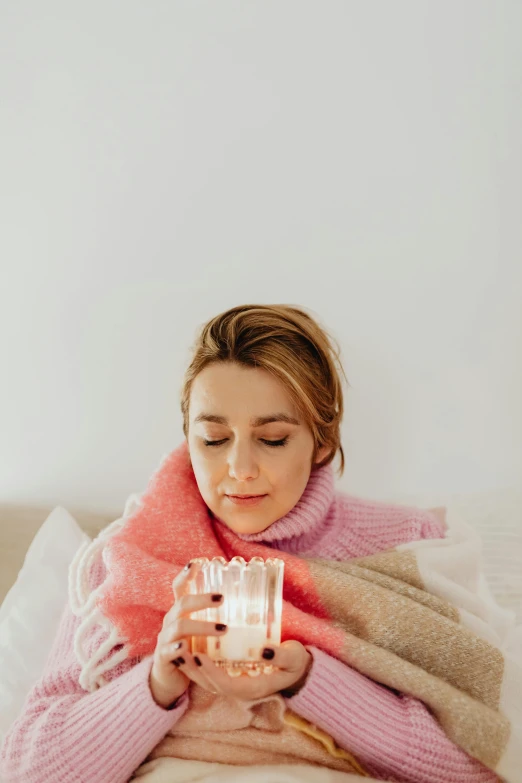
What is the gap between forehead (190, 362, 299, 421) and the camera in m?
0.97

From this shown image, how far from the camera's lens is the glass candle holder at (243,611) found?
2.62 ft

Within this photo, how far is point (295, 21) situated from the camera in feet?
4.72

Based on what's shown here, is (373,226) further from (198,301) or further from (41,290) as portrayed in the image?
(41,290)

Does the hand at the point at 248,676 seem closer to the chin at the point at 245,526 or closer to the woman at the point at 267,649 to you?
the woman at the point at 267,649

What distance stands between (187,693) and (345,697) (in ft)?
0.69

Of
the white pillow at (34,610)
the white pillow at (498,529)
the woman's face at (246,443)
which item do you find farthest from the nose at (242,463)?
the white pillow at (498,529)

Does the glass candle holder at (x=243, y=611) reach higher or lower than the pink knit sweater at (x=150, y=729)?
higher

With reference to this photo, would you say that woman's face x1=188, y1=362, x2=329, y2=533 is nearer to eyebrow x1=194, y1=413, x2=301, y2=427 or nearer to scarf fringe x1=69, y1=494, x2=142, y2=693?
eyebrow x1=194, y1=413, x2=301, y2=427

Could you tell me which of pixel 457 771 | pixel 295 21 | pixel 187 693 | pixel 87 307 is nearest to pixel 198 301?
pixel 87 307

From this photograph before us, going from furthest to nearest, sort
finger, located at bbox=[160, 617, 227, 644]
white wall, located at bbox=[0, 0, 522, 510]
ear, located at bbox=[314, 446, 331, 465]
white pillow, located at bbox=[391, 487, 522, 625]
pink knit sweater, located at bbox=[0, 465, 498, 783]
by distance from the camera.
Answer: white wall, located at bbox=[0, 0, 522, 510] < white pillow, located at bbox=[391, 487, 522, 625] < ear, located at bbox=[314, 446, 331, 465] < pink knit sweater, located at bbox=[0, 465, 498, 783] < finger, located at bbox=[160, 617, 227, 644]

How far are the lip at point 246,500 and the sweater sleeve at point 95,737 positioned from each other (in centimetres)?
24

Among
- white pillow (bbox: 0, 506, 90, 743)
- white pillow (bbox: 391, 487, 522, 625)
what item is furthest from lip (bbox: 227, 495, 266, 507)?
white pillow (bbox: 391, 487, 522, 625)

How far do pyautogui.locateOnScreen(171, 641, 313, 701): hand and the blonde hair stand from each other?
336 mm

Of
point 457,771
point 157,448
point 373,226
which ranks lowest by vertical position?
point 457,771
